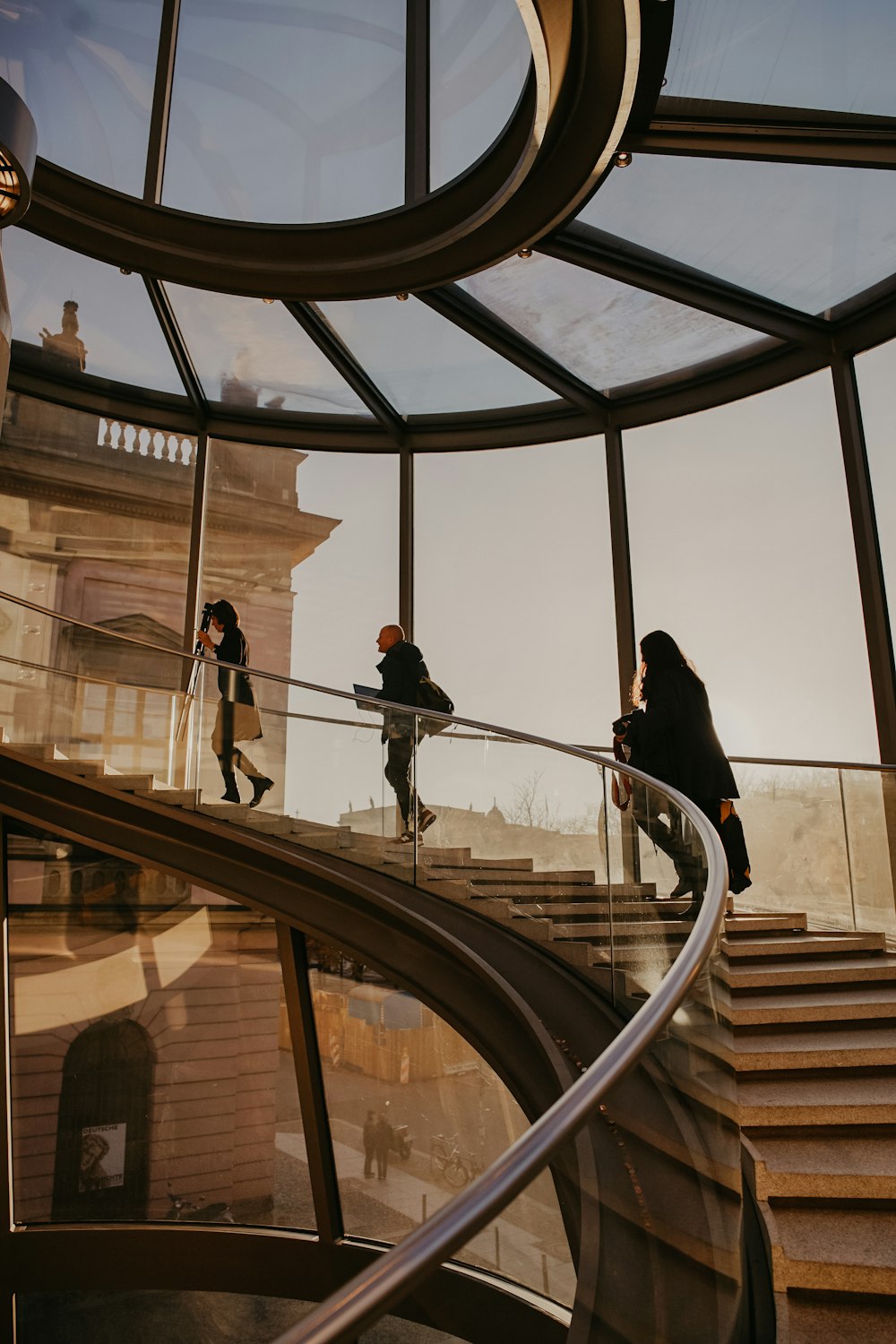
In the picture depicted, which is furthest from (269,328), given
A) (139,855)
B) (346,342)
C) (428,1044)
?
(428,1044)

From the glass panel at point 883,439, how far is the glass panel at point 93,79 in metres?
6.33

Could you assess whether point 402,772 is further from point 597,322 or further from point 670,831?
point 597,322

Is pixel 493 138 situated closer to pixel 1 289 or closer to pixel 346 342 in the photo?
pixel 346 342

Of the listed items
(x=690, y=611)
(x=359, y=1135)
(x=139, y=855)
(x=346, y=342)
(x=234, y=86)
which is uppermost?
(x=234, y=86)

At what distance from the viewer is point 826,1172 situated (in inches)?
122

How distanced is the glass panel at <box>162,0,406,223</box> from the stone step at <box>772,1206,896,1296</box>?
→ 731cm

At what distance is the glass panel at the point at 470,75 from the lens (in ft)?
21.0

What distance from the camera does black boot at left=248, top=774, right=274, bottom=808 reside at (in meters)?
7.16

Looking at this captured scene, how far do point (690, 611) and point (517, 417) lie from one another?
2.87 m

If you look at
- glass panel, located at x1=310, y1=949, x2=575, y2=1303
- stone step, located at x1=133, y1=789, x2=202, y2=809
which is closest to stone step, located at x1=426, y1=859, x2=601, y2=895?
glass panel, located at x1=310, y1=949, x2=575, y2=1303

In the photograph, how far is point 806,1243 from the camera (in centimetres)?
286

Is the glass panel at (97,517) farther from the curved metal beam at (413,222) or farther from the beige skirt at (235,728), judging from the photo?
the beige skirt at (235,728)

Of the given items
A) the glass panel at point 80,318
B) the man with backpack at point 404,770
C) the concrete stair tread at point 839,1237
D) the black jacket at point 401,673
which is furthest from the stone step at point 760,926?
the glass panel at point 80,318

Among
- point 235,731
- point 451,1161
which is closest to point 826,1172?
point 451,1161
